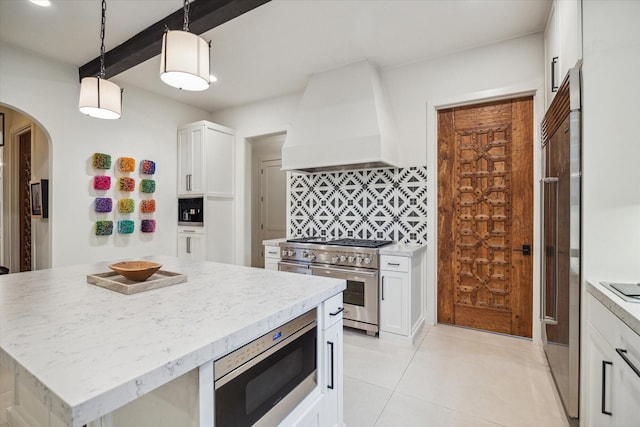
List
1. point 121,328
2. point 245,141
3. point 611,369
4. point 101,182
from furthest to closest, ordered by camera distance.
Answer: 1. point 245,141
2. point 101,182
3. point 611,369
4. point 121,328

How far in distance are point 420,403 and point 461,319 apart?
148 centimetres

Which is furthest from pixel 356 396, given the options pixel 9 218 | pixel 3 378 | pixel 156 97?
pixel 9 218

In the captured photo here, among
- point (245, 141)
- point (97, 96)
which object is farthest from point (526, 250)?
point (245, 141)

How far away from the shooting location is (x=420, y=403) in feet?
6.57

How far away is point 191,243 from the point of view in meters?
4.41

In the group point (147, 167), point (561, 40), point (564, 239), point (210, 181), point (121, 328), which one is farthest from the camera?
point (210, 181)

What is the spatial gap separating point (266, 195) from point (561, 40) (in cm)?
484

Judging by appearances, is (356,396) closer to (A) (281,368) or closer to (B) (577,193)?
(A) (281,368)

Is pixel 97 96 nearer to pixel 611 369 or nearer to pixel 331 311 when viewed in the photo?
pixel 331 311

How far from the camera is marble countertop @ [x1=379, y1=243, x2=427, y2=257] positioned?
2.83 meters

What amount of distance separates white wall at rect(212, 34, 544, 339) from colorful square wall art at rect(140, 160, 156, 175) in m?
3.17

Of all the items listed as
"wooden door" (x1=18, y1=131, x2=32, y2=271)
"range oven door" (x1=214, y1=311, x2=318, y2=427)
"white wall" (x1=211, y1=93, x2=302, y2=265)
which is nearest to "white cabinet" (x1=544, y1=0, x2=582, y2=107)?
"range oven door" (x1=214, y1=311, x2=318, y2=427)

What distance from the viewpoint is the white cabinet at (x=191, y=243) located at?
14.1ft

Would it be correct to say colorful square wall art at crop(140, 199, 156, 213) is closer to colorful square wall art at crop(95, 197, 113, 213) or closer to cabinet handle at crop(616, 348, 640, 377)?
colorful square wall art at crop(95, 197, 113, 213)
